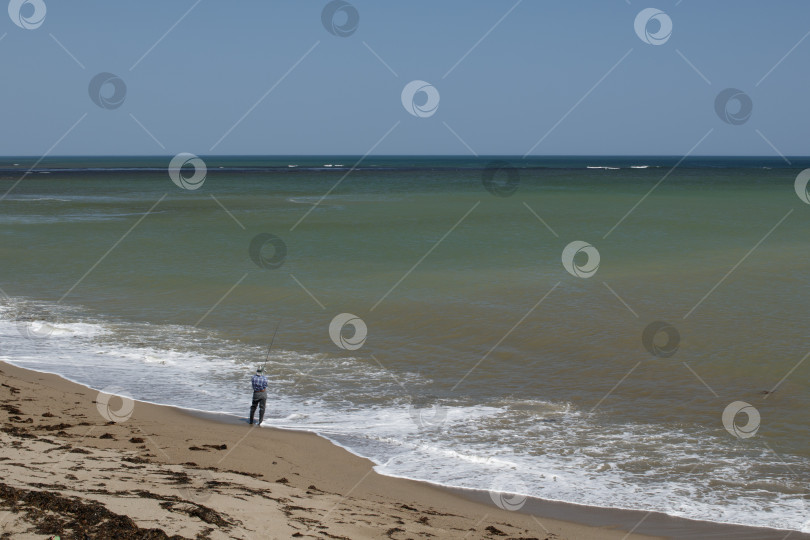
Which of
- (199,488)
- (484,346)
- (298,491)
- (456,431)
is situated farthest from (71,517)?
(484,346)

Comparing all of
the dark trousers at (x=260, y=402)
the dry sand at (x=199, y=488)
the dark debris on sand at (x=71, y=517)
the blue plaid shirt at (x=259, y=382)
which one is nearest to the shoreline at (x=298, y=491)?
the dry sand at (x=199, y=488)

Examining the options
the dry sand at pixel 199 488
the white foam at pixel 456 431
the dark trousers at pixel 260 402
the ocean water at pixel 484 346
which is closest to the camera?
the dry sand at pixel 199 488

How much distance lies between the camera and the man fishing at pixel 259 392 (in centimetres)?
1112

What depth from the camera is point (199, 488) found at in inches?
318

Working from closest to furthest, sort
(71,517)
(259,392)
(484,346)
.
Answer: (71,517) < (259,392) < (484,346)

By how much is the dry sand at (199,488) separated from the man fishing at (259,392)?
0.88 feet

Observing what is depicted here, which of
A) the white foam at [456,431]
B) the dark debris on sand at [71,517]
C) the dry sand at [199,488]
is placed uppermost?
the white foam at [456,431]

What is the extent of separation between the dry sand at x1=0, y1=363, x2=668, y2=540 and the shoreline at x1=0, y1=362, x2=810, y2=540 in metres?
0.02

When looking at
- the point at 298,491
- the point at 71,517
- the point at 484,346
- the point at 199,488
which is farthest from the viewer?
the point at 484,346

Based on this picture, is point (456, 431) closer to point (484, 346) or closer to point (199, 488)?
point (199, 488)

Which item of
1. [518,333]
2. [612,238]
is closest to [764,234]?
[612,238]

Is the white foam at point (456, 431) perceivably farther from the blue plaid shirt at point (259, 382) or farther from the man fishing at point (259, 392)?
the blue plaid shirt at point (259, 382)

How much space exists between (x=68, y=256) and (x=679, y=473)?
24.8 m

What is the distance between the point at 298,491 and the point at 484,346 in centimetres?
792
